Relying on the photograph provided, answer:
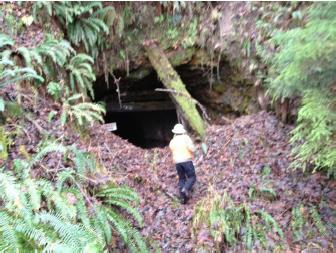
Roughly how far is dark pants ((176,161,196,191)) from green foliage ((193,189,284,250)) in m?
0.57

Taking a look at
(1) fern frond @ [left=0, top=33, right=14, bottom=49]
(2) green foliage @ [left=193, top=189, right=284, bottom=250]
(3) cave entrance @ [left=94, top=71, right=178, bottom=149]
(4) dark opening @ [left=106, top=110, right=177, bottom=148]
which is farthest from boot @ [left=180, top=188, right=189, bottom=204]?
(4) dark opening @ [left=106, top=110, right=177, bottom=148]

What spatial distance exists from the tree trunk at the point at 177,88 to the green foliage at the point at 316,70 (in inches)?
139

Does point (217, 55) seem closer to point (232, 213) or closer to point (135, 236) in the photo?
point (232, 213)

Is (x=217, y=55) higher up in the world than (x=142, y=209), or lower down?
higher up

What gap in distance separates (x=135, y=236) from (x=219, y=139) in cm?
394

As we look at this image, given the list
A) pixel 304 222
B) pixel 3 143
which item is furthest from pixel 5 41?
pixel 304 222

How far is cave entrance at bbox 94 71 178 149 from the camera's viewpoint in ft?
38.9

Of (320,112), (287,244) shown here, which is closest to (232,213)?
(287,244)

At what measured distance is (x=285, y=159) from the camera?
7918 mm

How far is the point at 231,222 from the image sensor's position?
22.3 ft

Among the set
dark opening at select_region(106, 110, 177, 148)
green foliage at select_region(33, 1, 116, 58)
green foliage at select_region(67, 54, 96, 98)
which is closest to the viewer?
green foliage at select_region(67, 54, 96, 98)

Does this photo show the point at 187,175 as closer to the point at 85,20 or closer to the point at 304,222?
the point at 304,222

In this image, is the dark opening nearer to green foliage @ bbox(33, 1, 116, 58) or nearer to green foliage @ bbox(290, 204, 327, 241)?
green foliage @ bbox(33, 1, 116, 58)

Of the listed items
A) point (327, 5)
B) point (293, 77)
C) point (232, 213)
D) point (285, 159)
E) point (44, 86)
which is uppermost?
point (44, 86)
